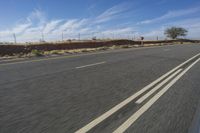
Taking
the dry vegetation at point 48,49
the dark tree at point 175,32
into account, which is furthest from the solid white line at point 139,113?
the dark tree at point 175,32

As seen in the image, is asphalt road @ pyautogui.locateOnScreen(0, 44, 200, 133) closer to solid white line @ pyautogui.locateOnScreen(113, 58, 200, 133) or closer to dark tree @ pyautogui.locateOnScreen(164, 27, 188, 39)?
solid white line @ pyautogui.locateOnScreen(113, 58, 200, 133)

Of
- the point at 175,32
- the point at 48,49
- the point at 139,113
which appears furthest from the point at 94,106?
the point at 175,32

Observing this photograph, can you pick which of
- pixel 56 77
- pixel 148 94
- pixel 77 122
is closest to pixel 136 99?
pixel 148 94

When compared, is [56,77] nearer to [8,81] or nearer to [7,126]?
[8,81]

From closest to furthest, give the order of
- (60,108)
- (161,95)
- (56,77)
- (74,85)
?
(60,108), (161,95), (74,85), (56,77)

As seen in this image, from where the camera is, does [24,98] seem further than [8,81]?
No

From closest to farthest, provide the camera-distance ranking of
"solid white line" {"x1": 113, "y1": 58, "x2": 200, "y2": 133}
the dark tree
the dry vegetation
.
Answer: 1. "solid white line" {"x1": 113, "y1": 58, "x2": 200, "y2": 133}
2. the dry vegetation
3. the dark tree

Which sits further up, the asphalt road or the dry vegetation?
the asphalt road

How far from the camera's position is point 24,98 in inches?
242

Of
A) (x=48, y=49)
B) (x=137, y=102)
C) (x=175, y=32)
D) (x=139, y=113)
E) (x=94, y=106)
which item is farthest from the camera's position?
(x=175, y=32)

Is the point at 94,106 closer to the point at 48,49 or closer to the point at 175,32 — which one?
the point at 48,49

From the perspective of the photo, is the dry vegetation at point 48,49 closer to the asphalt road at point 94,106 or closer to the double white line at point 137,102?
the asphalt road at point 94,106

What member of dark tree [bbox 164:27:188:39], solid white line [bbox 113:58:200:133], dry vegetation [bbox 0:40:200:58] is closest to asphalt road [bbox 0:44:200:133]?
solid white line [bbox 113:58:200:133]

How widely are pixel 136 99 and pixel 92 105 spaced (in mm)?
1173
